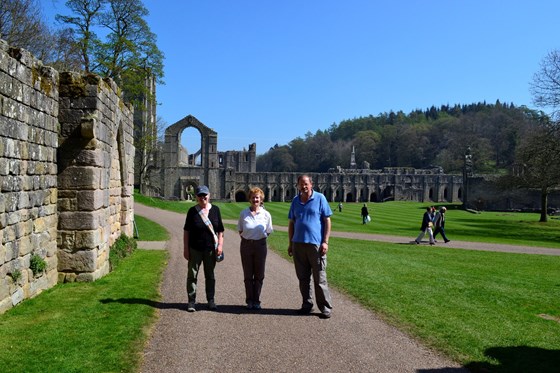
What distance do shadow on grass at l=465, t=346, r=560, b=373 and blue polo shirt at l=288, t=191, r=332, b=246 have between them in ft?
8.55

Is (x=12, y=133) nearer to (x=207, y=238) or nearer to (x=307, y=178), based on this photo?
(x=207, y=238)

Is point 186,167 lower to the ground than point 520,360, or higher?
higher

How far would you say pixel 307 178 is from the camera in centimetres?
702

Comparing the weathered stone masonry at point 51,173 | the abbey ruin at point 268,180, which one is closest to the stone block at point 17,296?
the weathered stone masonry at point 51,173

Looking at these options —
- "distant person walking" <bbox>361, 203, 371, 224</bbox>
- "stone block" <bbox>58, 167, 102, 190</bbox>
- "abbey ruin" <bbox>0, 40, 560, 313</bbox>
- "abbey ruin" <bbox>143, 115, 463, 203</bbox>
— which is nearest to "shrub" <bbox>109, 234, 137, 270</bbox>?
"abbey ruin" <bbox>0, 40, 560, 313</bbox>

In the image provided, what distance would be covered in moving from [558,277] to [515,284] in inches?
92.4

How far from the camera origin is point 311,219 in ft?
23.3

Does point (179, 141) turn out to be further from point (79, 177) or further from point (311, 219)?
point (311, 219)

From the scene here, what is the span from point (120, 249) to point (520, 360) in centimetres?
905

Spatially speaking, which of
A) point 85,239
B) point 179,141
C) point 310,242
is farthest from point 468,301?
point 179,141

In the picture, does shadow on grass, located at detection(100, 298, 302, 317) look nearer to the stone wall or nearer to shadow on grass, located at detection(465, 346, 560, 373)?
the stone wall

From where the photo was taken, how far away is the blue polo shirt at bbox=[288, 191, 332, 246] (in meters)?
7.07

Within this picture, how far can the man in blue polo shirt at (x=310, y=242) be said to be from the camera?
7055mm

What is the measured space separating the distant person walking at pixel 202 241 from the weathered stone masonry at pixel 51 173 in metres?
2.38
